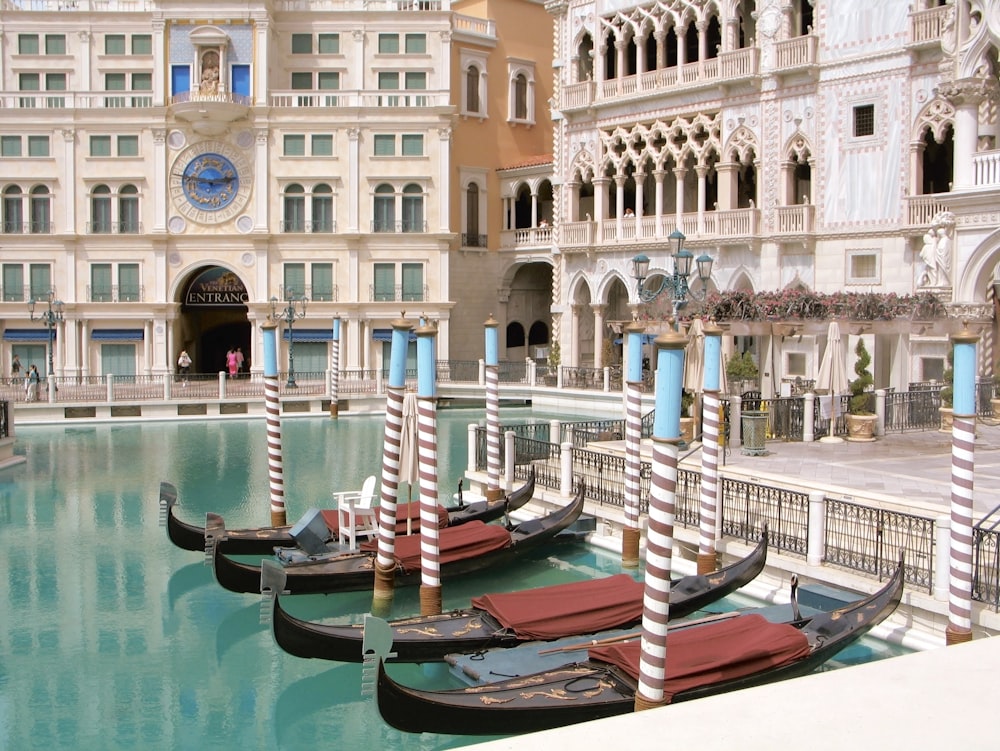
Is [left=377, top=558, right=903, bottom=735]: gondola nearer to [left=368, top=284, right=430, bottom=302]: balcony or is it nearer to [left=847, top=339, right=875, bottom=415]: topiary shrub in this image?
[left=847, top=339, right=875, bottom=415]: topiary shrub

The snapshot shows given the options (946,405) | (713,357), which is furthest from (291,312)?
(713,357)

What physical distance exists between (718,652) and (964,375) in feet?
11.5

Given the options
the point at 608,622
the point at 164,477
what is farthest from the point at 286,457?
the point at 608,622

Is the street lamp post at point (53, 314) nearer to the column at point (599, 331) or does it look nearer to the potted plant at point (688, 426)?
the column at point (599, 331)

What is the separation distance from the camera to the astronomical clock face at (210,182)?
3659cm

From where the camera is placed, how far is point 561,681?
8656mm

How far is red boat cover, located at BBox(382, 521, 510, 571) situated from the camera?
41.3 feet

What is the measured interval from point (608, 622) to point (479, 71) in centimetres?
3232

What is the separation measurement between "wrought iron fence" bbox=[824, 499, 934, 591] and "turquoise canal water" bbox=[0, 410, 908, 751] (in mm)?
1091

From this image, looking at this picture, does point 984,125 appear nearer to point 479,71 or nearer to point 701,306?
point 701,306

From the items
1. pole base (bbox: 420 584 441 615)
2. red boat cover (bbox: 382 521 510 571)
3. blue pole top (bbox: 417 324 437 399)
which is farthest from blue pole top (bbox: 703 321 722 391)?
pole base (bbox: 420 584 441 615)

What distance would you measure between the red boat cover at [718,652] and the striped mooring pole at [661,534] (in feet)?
0.97

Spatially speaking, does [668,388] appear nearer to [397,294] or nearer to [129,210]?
[397,294]

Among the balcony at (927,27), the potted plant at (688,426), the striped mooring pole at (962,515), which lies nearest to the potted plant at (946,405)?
the potted plant at (688,426)
